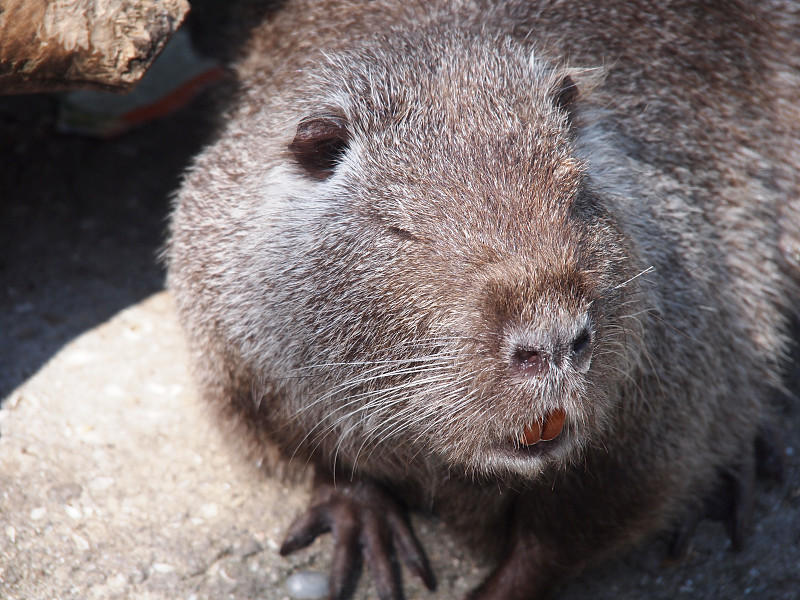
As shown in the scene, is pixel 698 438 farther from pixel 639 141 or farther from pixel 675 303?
pixel 639 141

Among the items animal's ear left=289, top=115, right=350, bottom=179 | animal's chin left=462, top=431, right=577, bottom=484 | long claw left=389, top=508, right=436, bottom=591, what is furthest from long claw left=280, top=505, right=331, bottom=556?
animal's ear left=289, top=115, right=350, bottom=179

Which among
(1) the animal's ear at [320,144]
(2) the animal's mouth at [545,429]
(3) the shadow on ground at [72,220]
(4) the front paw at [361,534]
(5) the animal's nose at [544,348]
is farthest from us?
(3) the shadow on ground at [72,220]

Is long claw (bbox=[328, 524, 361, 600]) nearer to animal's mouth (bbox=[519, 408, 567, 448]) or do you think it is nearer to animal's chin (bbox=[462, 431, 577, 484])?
animal's chin (bbox=[462, 431, 577, 484])

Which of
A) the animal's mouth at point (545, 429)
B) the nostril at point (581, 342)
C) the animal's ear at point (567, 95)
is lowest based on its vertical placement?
the animal's mouth at point (545, 429)

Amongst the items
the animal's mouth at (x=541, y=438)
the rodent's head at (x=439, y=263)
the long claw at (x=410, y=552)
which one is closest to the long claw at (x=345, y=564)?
the long claw at (x=410, y=552)

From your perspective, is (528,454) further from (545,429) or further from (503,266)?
(503,266)

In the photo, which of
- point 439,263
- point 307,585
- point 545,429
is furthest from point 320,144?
point 307,585

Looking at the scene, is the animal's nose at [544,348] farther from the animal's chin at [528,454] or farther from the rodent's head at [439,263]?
the animal's chin at [528,454]

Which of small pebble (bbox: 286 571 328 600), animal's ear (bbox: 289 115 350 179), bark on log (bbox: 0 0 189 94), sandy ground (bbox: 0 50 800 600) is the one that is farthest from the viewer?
small pebble (bbox: 286 571 328 600)
